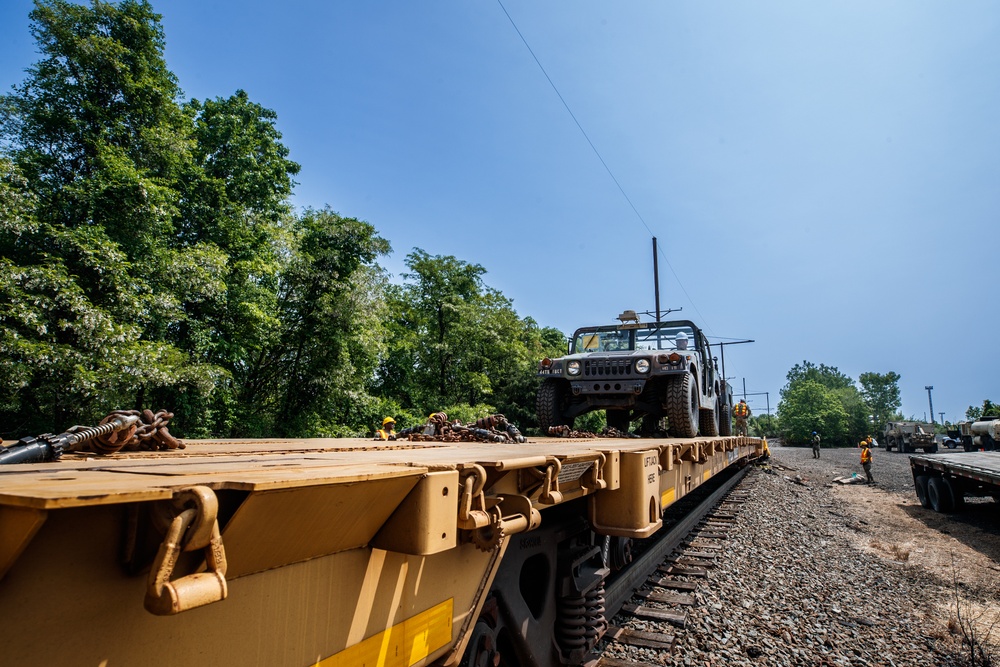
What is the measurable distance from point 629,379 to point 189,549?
676 cm

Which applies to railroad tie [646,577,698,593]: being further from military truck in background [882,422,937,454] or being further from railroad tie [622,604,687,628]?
military truck in background [882,422,937,454]

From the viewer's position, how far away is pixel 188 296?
14773 mm

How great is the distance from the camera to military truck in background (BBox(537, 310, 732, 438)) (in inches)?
281

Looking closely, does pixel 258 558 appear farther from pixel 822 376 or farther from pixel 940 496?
pixel 822 376

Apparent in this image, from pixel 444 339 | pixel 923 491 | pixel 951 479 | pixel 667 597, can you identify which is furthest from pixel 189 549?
pixel 444 339

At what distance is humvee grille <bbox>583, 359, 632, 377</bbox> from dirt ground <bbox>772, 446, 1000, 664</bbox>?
154 inches

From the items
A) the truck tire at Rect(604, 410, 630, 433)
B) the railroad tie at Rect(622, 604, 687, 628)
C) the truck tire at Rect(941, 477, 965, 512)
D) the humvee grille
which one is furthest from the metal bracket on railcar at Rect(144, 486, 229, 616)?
the truck tire at Rect(941, 477, 965, 512)

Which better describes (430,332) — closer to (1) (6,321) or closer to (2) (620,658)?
(1) (6,321)

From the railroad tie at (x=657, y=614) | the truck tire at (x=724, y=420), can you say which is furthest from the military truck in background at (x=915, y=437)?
the railroad tie at (x=657, y=614)

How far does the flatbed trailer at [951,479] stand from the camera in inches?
383

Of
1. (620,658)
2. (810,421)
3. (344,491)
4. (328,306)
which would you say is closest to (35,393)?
(328,306)

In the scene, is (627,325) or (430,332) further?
(430,332)

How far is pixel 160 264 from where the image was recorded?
13852 millimetres

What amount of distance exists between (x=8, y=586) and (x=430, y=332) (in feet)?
87.1
